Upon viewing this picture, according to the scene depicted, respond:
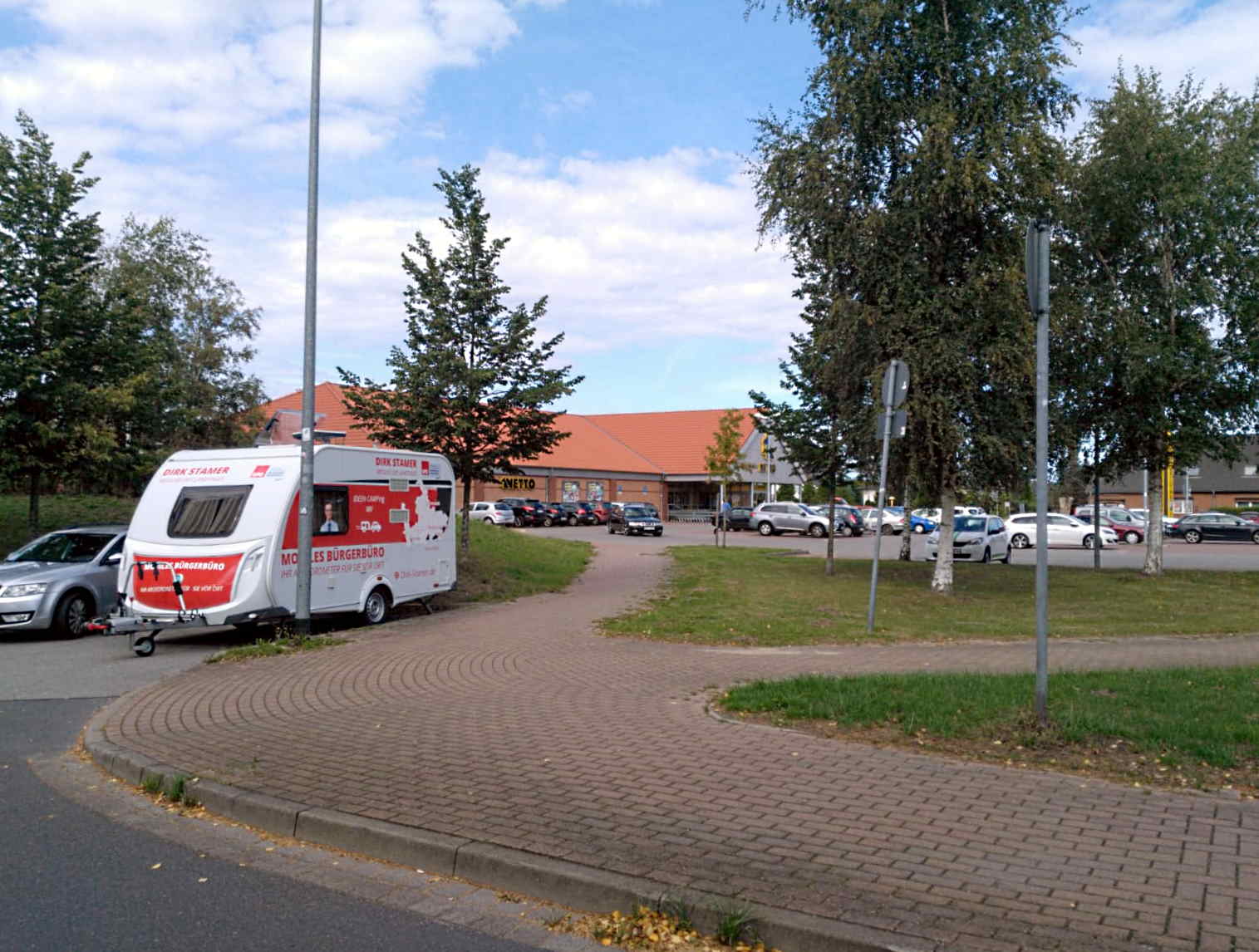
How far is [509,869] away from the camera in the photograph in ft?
14.9

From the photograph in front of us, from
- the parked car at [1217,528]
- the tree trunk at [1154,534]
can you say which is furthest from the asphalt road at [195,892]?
the parked car at [1217,528]

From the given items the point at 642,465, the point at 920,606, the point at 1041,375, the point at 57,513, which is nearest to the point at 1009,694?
the point at 1041,375

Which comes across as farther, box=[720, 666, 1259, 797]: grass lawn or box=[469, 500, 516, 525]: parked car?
box=[469, 500, 516, 525]: parked car

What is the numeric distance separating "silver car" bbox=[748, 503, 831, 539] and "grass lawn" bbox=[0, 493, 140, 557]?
31812 millimetres

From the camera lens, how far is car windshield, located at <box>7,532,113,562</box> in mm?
14656

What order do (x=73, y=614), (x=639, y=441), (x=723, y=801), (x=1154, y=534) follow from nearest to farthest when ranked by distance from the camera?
(x=723, y=801) → (x=73, y=614) → (x=1154, y=534) → (x=639, y=441)

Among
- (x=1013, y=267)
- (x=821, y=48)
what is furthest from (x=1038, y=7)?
(x=1013, y=267)

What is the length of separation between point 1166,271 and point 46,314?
24263mm

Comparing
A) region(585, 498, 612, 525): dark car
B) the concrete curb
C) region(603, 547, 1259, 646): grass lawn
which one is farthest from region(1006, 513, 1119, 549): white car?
the concrete curb

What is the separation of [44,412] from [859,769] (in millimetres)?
17861

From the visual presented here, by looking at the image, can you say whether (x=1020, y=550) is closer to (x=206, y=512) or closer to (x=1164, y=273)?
(x=1164, y=273)

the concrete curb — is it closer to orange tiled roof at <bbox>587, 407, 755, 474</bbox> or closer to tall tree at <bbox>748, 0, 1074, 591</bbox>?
tall tree at <bbox>748, 0, 1074, 591</bbox>

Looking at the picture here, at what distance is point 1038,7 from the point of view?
59.4 feet

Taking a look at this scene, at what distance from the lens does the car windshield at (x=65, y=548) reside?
14656 mm
